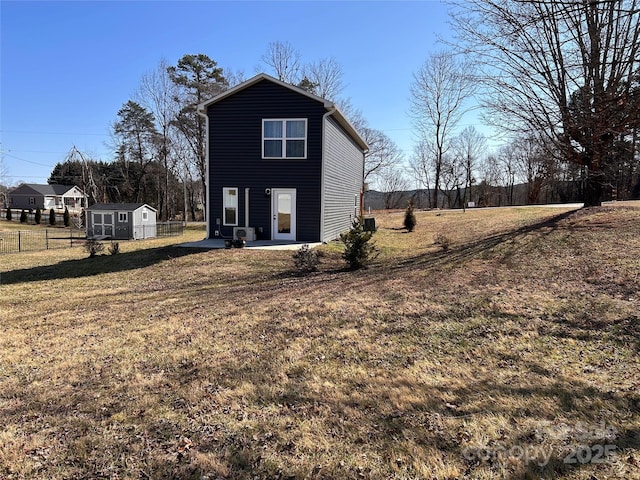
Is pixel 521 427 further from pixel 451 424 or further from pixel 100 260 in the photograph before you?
pixel 100 260

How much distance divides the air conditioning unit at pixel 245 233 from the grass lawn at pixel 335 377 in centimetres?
484

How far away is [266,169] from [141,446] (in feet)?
37.9

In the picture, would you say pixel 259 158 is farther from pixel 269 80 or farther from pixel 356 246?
pixel 356 246

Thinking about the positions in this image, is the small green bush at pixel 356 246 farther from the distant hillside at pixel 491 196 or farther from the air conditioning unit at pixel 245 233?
the distant hillside at pixel 491 196

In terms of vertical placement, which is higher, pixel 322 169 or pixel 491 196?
pixel 491 196

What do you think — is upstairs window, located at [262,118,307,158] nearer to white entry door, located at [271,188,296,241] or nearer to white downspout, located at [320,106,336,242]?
white downspout, located at [320,106,336,242]

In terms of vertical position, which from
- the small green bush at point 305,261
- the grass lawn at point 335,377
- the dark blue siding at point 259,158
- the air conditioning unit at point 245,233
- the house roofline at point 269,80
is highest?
the house roofline at point 269,80

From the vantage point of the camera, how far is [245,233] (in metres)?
13.1

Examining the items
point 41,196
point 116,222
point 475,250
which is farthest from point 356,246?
point 41,196

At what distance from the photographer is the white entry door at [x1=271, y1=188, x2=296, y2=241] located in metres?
13.5

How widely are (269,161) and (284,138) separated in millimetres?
980

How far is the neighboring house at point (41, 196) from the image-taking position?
51031 mm

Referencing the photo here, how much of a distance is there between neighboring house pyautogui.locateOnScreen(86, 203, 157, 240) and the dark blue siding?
9681 mm

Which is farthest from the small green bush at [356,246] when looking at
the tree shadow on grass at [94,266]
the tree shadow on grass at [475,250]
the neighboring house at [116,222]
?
the neighboring house at [116,222]
